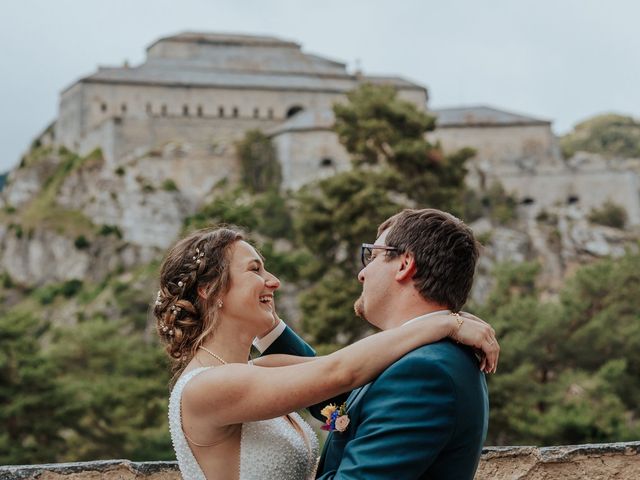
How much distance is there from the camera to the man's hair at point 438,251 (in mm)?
3291

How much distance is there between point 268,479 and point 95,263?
A: 5386cm

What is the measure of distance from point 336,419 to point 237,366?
1.21ft

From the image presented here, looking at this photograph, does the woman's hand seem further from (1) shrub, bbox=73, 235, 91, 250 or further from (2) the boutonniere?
(1) shrub, bbox=73, 235, 91, 250

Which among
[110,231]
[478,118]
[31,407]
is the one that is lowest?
[110,231]

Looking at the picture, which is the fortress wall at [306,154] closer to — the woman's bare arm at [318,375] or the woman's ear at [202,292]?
the woman's ear at [202,292]

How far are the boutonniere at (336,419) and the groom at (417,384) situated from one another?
25mm

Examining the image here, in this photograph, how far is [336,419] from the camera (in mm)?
3254

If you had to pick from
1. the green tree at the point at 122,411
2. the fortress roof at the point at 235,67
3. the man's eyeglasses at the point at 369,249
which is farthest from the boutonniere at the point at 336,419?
the fortress roof at the point at 235,67

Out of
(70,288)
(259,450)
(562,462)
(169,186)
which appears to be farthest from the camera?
(169,186)

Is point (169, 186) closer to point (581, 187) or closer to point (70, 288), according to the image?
point (70, 288)

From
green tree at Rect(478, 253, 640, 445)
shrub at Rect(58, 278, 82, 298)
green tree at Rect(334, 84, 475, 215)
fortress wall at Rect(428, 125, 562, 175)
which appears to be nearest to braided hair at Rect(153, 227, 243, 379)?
green tree at Rect(478, 253, 640, 445)

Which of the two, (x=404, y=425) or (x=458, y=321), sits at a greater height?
(x=458, y=321)

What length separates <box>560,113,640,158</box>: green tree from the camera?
3563 inches

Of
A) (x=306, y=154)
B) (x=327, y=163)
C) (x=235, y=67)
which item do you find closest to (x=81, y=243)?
(x=306, y=154)
